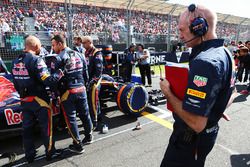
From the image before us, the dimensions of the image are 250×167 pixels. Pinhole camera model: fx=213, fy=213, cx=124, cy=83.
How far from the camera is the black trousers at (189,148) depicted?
1551mm

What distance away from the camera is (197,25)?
4.68 feet

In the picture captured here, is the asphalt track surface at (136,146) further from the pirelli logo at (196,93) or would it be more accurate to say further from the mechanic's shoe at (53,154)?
the pirelli logo at (196,93)

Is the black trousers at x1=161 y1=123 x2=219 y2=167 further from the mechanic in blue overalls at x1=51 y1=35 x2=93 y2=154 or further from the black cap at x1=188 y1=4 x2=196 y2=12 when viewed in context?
the mechanic in blue overalls at x1=51 y1=35 x2=93 y2=154

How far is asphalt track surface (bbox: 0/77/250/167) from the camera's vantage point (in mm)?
3156

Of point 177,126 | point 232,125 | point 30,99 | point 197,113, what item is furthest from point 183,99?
point 232,125

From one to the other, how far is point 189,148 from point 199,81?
0.56 m

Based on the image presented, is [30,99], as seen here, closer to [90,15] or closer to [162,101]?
[162,101]

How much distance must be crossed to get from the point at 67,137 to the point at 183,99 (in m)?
3.12

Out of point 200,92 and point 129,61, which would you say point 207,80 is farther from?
point 129,61

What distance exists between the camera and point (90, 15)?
10875 millimetres

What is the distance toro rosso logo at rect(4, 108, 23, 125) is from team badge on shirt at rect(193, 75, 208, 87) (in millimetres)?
3043

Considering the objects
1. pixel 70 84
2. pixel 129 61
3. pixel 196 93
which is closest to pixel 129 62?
pixel 129 61

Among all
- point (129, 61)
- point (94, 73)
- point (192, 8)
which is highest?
point (192, 8)

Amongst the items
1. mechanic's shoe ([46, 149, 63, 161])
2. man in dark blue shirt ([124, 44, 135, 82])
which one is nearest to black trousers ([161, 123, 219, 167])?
mechanic's shoe ([46, 149, 63, 161])
